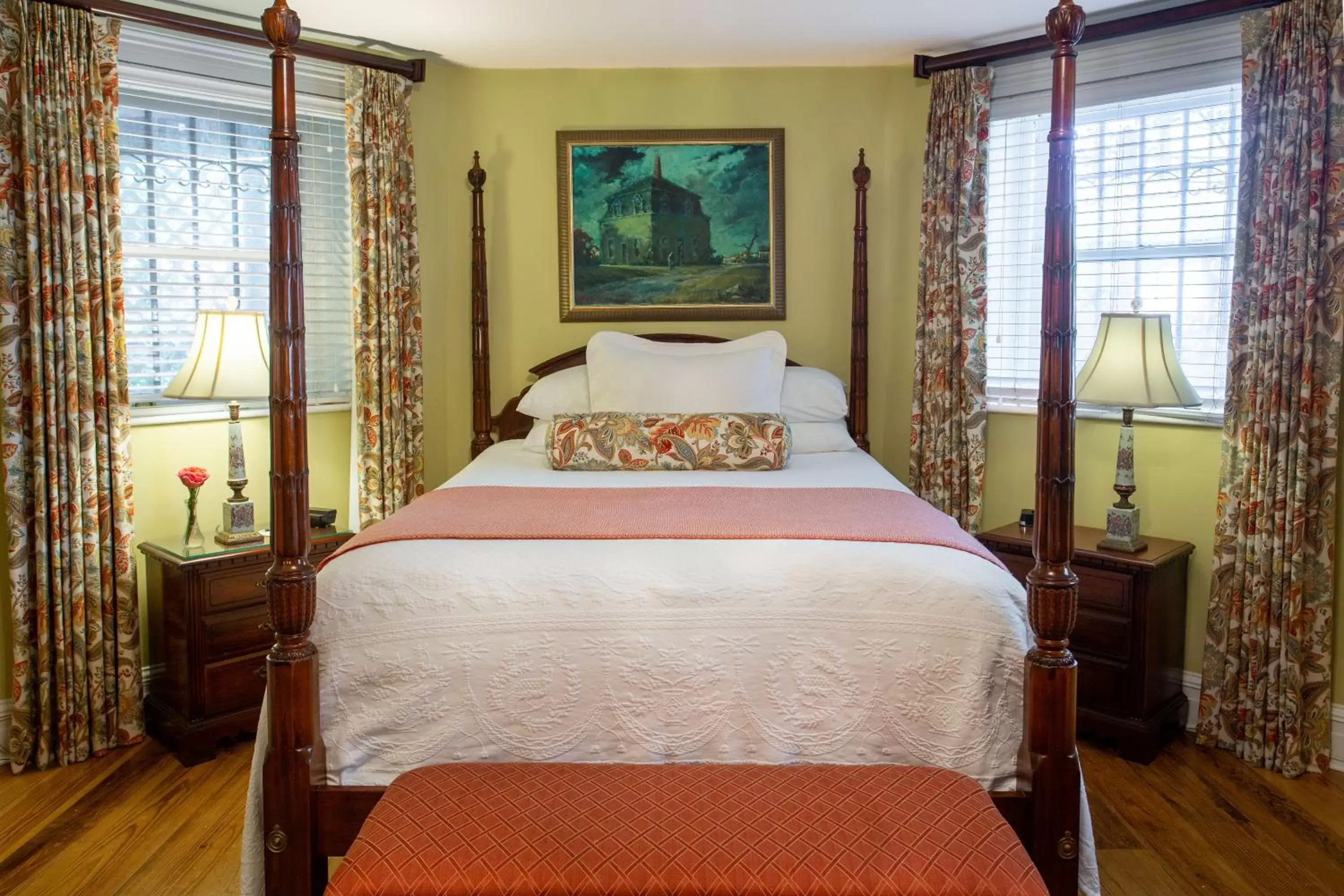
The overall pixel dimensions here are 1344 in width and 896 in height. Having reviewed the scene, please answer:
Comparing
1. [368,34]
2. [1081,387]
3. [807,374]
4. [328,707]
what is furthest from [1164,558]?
[368,34]

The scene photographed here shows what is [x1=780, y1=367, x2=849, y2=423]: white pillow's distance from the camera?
3.80 meters

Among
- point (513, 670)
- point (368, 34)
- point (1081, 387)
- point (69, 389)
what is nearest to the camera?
point (513, 670)

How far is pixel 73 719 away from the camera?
9.93ft

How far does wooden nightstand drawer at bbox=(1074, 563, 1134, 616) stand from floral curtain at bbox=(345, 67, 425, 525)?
249cm

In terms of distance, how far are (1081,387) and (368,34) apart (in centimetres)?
281

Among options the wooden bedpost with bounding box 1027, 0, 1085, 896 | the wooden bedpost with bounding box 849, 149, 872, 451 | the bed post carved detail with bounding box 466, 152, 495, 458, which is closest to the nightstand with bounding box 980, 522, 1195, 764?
the wooden bedpost with bounding box 849, 149, 872, 451

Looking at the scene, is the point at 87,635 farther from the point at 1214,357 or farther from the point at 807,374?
the point at 1214,357

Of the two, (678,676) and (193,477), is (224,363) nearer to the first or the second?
(193,477)

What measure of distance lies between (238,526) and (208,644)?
0.38m

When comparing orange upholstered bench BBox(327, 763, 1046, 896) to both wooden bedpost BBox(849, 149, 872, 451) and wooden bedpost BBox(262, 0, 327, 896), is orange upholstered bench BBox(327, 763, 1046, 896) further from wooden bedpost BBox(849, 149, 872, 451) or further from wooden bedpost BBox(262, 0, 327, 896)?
wooden bedpost BBox(849, 149, 872, 451)

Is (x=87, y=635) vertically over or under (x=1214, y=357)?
under

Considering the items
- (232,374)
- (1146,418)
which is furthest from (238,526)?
(1146,418)

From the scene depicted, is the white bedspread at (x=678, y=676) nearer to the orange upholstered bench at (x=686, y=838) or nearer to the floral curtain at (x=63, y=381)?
the orange upholstered bench at (x=686, y=838)

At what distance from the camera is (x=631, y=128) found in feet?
13.7
